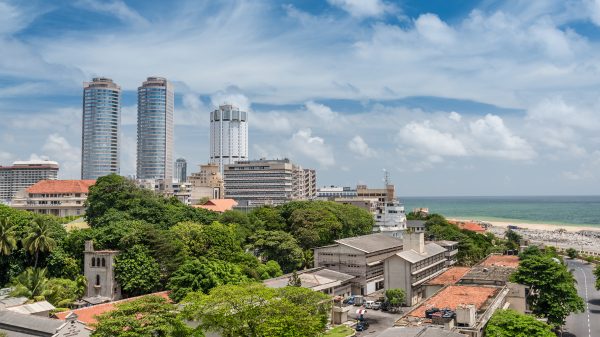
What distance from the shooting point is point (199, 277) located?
170ft

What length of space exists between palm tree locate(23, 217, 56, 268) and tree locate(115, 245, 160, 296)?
792 centimetres

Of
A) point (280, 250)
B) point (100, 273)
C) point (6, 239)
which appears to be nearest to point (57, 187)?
point (6, 239)

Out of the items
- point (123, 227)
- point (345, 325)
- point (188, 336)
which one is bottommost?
point (345, 325)

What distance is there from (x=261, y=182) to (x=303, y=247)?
92832 millimetres

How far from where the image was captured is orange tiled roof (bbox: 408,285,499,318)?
42500 millimetres

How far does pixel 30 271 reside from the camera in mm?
52906

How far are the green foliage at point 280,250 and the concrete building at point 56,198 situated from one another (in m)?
62.8

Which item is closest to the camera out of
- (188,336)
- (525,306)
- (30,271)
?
(188,336)

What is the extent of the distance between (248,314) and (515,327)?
1807 centimetres

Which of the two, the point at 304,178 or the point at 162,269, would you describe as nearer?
the point at 162,269

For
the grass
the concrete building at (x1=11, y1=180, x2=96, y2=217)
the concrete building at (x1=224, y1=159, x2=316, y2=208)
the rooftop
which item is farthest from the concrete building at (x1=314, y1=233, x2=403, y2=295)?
the concrete building at (x1=224, y1=159, x2=316, y2=208)

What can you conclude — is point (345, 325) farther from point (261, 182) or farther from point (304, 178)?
point (304, 178)

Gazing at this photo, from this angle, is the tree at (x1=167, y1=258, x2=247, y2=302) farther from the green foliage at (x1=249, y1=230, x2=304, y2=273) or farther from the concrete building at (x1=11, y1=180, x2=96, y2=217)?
the concrete building at (x1=11, y1=180, x2=96, y2=217)

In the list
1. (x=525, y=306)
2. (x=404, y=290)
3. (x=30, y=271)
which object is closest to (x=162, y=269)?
(x=30, y=271)
